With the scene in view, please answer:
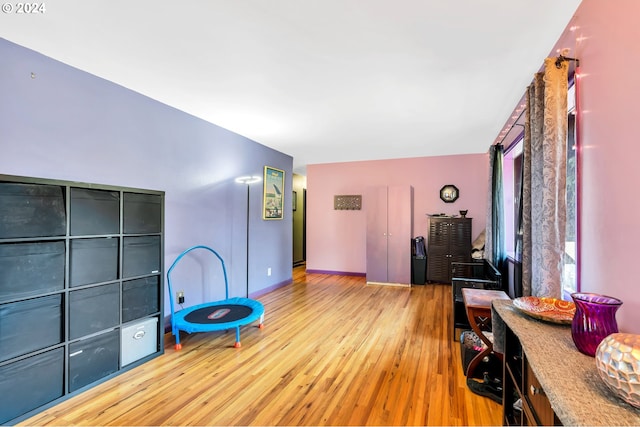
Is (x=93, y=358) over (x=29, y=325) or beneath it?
beneath

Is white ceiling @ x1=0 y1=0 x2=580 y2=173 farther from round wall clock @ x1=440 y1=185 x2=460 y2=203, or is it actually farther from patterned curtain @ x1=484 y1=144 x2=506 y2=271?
round wall clock @ x1=440 y1=185 x2=460 y2=203

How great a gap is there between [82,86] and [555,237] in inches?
144

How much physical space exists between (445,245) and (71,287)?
5.32 metres

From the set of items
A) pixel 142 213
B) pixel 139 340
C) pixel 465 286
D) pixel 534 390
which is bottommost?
pixel 139 340

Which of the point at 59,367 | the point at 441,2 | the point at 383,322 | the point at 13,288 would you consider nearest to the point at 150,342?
the point at 59,367

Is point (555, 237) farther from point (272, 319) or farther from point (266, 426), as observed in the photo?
point (272, 319)

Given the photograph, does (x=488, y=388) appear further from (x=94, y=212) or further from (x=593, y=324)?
(x=94, y=212)

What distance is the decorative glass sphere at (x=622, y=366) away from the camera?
0.74 m

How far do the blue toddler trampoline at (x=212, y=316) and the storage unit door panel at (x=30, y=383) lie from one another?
37.3 inches

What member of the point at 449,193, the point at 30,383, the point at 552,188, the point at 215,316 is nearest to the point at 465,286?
the point at 552,188

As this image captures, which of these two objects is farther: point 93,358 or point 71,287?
point 93,358

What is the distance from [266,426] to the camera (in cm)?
181

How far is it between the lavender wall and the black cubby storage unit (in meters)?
0.38

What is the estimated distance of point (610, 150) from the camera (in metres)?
1.34
